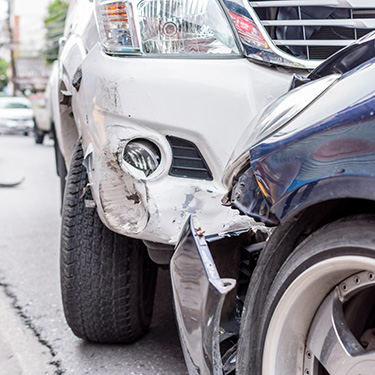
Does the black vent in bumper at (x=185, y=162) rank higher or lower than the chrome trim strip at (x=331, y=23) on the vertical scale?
lower

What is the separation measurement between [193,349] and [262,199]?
1.48ft

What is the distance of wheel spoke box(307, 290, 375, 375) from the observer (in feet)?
4.72

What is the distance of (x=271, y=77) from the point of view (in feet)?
7.13

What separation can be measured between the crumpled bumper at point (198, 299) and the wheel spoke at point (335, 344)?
0.24 m

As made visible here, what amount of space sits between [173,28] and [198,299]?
1100mm

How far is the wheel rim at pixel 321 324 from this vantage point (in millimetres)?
1434

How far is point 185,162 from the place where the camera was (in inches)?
86.6

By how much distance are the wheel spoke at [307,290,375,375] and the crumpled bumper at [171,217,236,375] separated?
24 cm

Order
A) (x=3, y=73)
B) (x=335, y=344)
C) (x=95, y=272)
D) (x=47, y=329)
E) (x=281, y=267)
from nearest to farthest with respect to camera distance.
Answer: (x=335, y=344), (x=281, y=267), (x=95, y=272), (x=47, y=329), (x=3, y=73)

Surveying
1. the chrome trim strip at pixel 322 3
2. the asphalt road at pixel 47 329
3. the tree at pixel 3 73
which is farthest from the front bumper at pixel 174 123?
the tree at pixel 3 73

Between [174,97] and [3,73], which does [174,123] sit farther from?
[3,73]

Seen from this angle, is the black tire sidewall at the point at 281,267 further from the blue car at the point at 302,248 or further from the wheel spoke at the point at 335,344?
the wheel spoke at the point at 335,344

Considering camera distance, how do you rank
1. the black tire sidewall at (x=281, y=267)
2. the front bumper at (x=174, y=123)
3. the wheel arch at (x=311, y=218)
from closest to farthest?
the black tire sidewall at (x=281, y=267)
the wheel arch at (x=311, y=218)
the front bumper at (x=174, y=123)

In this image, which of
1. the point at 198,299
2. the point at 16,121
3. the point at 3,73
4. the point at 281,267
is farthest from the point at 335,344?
the point at 3,73
